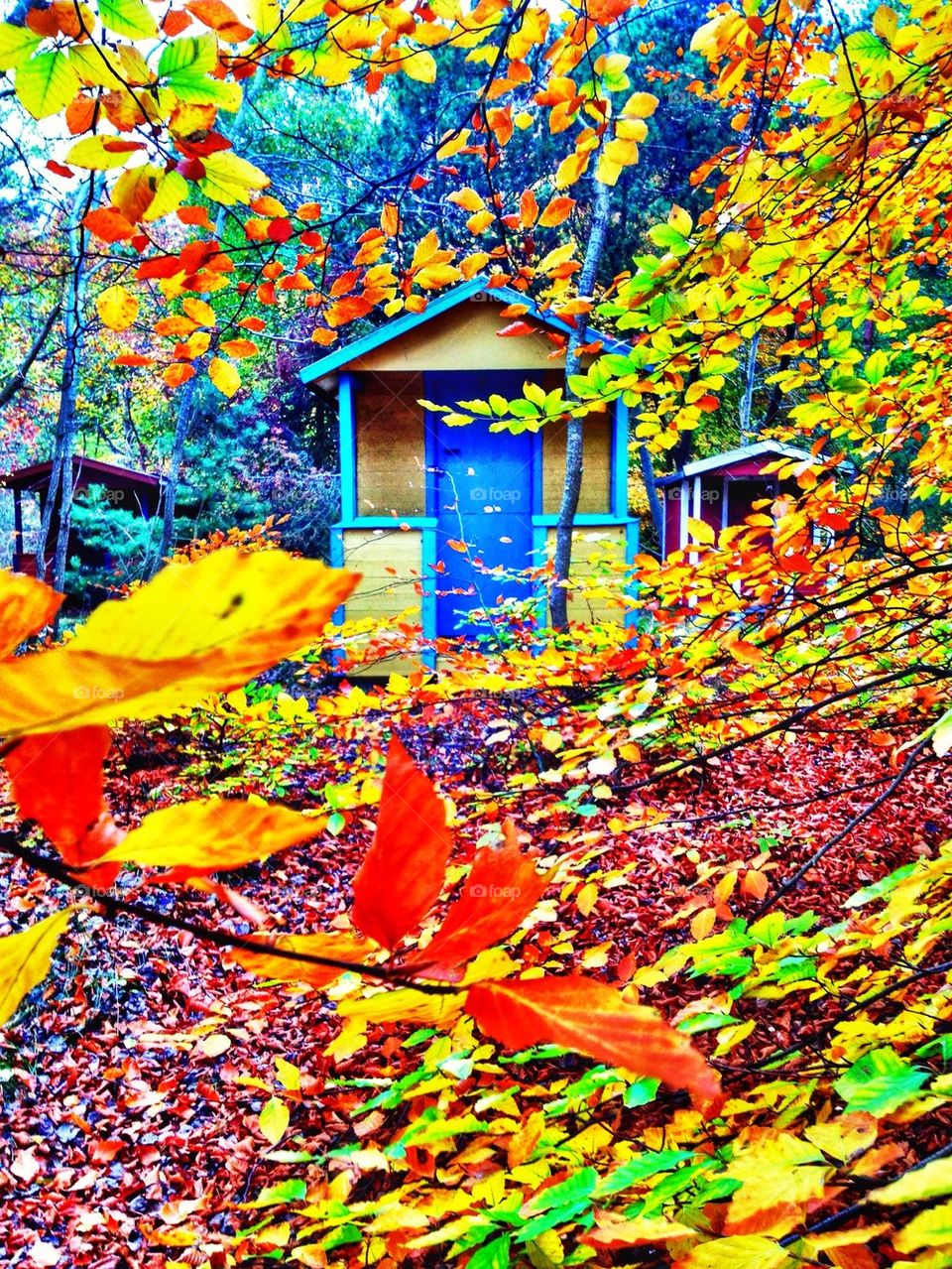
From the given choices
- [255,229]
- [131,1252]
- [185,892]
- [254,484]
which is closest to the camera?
[255,229]

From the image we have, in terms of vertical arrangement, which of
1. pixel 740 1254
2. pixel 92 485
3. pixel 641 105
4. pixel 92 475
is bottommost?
pixel 740 1254

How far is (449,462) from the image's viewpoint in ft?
29.6

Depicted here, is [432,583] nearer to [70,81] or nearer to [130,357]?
[130,357]

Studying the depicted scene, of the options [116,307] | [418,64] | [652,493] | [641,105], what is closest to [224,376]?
[116,307]

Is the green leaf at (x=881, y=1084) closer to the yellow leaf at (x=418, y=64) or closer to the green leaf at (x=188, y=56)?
the green leaf at (x=188, y=56)

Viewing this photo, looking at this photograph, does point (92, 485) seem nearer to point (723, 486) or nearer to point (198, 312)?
point (723, 486)

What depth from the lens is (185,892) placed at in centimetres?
362

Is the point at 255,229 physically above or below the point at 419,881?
above

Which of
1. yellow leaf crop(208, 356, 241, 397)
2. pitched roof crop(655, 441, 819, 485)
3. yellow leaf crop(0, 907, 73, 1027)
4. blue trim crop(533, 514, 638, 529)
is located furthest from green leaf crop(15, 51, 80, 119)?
pitched roof crop(655, 441, 819, 485)

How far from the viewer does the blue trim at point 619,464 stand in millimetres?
8156

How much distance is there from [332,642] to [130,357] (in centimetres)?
156

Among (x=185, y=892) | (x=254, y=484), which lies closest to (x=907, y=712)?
(x=185, y=892)

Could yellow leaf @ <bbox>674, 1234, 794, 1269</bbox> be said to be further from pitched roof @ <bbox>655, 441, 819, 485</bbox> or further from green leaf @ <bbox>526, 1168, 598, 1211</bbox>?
pitched roof @ <bbox>655, 441, 819, 485</bbox>

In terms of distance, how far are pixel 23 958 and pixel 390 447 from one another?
8.91m
